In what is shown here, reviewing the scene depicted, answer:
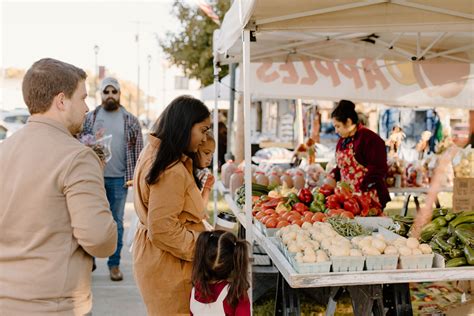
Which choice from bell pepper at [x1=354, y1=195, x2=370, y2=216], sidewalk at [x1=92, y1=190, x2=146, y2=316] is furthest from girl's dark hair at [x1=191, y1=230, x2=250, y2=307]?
sidewalk at [x1=92, y1=190, x2=146, y2=316]

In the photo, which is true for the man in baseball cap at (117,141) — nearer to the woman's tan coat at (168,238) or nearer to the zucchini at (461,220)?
the woman's tan coat at (168,238)

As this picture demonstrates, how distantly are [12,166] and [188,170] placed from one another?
4.07 ft

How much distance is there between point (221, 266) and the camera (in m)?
3.11

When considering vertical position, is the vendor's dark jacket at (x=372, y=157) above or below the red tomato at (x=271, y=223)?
above

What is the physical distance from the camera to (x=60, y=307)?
2.24 meters

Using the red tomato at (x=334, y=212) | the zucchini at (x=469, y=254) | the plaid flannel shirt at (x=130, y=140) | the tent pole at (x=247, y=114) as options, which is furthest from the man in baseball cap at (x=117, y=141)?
the zucchini at (x=469, y=254)

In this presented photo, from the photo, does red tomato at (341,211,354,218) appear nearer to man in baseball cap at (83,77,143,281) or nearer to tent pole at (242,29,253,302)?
tent pole at (242,29,253,302)

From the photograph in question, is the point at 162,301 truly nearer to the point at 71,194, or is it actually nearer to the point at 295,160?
the point at 71,194

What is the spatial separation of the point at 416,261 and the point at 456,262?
31 centimetres

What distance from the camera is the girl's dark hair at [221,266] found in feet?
10.2

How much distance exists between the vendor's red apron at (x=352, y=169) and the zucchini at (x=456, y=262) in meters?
2.70

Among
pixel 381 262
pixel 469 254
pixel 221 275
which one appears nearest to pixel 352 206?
pixel 469 254

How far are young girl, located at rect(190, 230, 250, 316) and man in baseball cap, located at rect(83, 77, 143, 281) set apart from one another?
3387 millimetres

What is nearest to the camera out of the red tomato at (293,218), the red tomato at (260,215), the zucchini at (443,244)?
the zucchini at (443,244)
